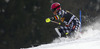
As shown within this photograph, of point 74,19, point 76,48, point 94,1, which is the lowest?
point 76,48

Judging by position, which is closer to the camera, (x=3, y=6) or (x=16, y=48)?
(x=3, y=6)

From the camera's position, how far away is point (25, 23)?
15234 millimetres

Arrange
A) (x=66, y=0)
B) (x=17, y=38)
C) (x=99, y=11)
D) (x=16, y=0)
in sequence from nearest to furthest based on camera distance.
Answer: (x=66, y=0), (x=99, y=11), (x=16, y=0), (x=17, y=38)

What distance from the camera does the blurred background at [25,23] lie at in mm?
11786

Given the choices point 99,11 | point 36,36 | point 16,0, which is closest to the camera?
point 99,11

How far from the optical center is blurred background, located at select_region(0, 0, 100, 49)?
11786mm

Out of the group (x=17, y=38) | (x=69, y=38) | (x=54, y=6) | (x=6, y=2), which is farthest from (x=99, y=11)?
(x=17, y=38)

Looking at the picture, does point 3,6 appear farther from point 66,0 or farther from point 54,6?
point 54,6

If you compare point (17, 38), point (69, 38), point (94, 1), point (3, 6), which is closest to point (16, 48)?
point (17, 38)

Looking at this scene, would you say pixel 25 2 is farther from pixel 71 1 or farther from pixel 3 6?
pixel 71 1

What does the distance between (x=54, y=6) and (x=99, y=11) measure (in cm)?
714

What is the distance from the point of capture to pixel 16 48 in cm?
1692

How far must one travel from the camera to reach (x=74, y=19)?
4898 millimetres

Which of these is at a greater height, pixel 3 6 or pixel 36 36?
pixel 3 6
